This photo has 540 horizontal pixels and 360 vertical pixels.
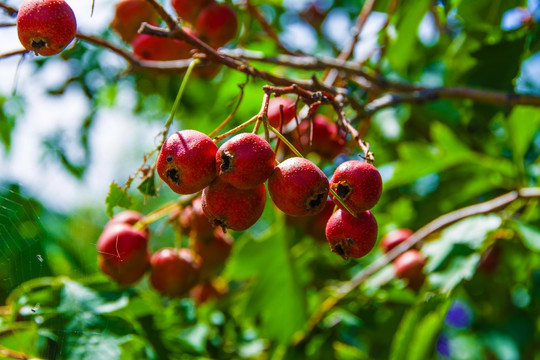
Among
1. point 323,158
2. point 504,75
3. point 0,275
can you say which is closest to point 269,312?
point 323,158

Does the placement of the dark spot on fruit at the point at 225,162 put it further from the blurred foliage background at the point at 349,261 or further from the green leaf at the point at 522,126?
the green leaf at the point at 522,126

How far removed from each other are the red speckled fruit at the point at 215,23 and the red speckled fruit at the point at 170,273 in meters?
0.64

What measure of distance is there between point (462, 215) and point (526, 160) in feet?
2.68

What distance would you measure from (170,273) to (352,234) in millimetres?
804

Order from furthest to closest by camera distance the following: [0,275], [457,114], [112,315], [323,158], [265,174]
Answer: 1. [457,114]
2. [0,275]
3. [323,158]
4. [112,315]
5. [265,174]

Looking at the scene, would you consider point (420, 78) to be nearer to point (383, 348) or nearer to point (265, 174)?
point (383, 348)

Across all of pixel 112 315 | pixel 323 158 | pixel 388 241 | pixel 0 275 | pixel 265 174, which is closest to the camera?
pixel 265 174

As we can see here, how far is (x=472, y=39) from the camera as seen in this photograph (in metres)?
1.89

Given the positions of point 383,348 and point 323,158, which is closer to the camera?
point 323,158

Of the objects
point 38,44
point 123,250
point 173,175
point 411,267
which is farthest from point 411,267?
point 38,44

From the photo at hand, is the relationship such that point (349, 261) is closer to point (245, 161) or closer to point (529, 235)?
point (529, 235)

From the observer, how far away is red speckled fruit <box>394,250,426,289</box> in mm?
1811

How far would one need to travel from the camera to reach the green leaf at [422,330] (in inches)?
58.2

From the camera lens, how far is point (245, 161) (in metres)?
0.83
